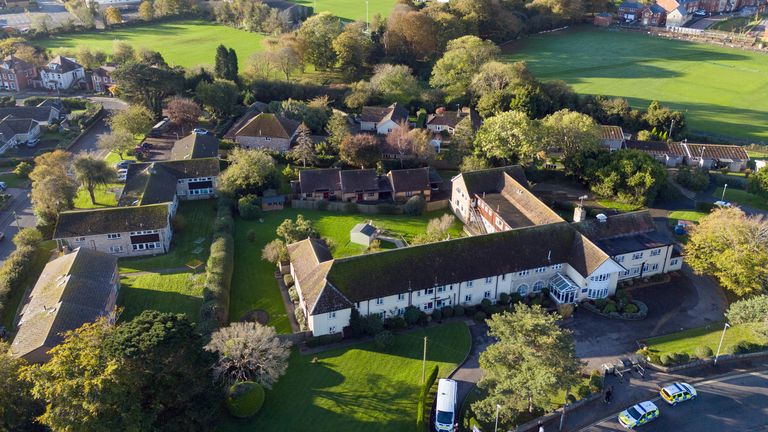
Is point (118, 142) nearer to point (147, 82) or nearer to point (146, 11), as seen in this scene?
point (147, 82)

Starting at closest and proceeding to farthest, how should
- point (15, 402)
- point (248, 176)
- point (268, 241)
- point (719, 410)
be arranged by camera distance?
point (15, 402)
point (719, 410)
point (268, 241)
point (248, 176)

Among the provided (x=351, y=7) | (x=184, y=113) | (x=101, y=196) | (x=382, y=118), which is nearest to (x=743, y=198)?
(x=382, y=118)

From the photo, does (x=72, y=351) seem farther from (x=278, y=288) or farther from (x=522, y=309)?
(x=522, y=309)

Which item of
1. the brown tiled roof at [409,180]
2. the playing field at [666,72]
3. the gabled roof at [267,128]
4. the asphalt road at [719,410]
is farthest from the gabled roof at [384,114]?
the asphalt road at [719,410]

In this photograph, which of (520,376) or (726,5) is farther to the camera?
(726,5)

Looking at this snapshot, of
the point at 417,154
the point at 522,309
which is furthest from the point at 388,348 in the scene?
the point at 417,154

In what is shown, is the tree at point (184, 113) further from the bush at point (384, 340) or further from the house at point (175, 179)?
the bush at point (384, 340)
